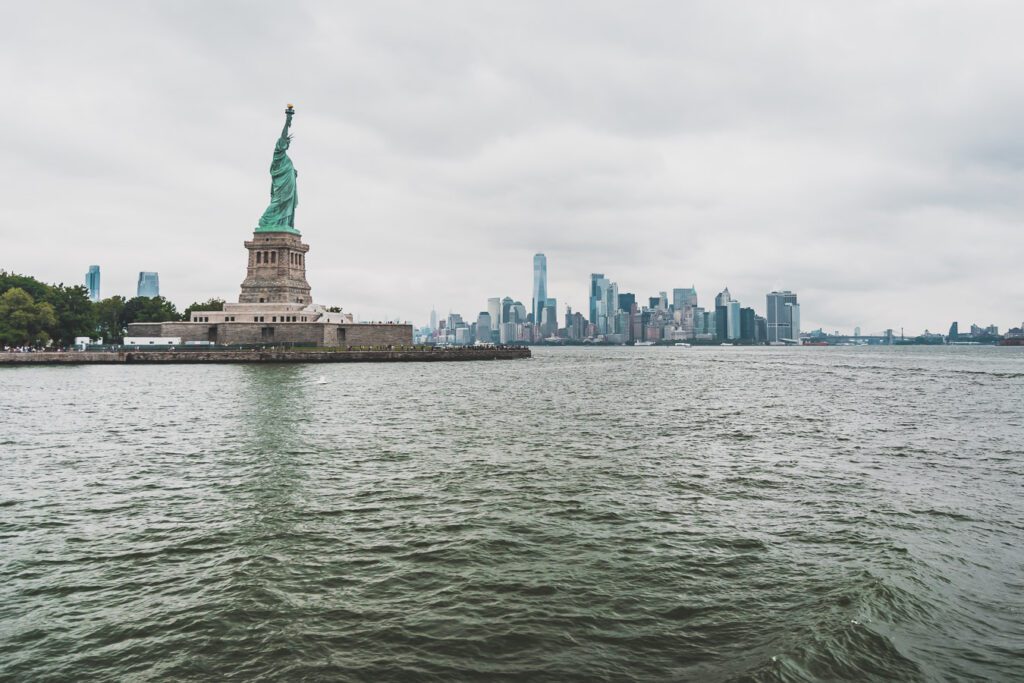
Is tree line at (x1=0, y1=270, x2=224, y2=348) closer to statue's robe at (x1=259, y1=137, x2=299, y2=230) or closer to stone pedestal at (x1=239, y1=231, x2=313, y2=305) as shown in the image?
stone pedestal at (x1=239, y1=231, x2=313, y2=305)

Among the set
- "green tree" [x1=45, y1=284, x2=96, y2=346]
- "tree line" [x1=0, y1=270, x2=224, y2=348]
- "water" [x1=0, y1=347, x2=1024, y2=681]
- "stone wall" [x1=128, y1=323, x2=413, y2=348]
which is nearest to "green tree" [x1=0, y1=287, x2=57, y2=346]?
"tree line" [x1=0, y1=270, x2=224, y2=348]

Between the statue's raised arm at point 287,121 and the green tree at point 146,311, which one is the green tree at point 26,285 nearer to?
the green tree at point 146,311

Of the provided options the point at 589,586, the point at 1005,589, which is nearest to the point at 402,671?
the point at 589,586

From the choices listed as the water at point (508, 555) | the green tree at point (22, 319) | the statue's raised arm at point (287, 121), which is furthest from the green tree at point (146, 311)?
the water at point (508, 555)

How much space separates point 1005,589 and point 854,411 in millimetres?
35938

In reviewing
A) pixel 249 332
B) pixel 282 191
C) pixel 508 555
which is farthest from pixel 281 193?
pixel 508 555

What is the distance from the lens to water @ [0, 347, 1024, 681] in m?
10.9

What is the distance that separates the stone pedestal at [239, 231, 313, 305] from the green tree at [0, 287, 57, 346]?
104 feet

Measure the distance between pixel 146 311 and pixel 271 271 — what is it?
40.6 metres

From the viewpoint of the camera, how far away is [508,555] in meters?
15.7

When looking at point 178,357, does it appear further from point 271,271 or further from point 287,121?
point 287,121

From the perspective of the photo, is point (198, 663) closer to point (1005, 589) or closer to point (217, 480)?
point (217, 480)

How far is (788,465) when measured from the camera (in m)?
26.6

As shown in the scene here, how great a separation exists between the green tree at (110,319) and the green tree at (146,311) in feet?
4.97
